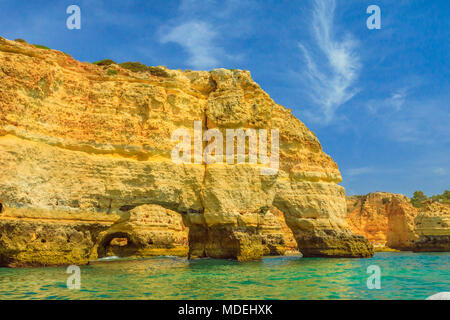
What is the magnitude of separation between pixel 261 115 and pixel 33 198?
12901 mm

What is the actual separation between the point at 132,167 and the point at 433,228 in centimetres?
3241

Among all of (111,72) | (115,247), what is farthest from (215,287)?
(115,247)

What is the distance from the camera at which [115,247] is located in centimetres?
3066

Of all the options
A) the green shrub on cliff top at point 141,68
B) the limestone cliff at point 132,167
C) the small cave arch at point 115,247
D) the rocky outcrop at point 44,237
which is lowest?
the small cave arch at point 115,247

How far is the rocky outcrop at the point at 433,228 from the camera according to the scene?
3541cm

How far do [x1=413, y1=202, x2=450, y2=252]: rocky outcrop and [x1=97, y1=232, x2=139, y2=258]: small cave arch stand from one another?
2881 cm

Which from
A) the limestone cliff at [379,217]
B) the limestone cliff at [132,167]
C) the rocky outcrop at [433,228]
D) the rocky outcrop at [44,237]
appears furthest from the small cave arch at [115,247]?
the limestone cliff at [379,217]

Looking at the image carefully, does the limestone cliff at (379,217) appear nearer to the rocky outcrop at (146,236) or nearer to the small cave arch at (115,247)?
the rocky outcrop at (146,236)

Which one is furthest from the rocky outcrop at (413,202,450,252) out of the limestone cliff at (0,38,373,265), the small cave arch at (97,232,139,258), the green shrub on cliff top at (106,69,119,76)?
the green shrub on cliff top at (106,69,119,76)

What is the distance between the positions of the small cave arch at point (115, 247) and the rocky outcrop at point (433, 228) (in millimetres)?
28807

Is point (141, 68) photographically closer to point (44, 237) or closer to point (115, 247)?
point (115, 247)

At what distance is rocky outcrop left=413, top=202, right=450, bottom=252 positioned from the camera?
116ft

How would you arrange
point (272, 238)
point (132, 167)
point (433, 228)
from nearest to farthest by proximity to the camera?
point (132, 167)
point (272, 238)
point (433, 228)

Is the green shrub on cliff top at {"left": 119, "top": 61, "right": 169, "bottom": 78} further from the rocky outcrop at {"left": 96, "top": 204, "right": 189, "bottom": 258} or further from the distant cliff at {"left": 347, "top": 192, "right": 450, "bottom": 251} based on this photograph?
A: the distant cliff at {"left": 347, "top": 192, "right": 450, "bottom": 251}
